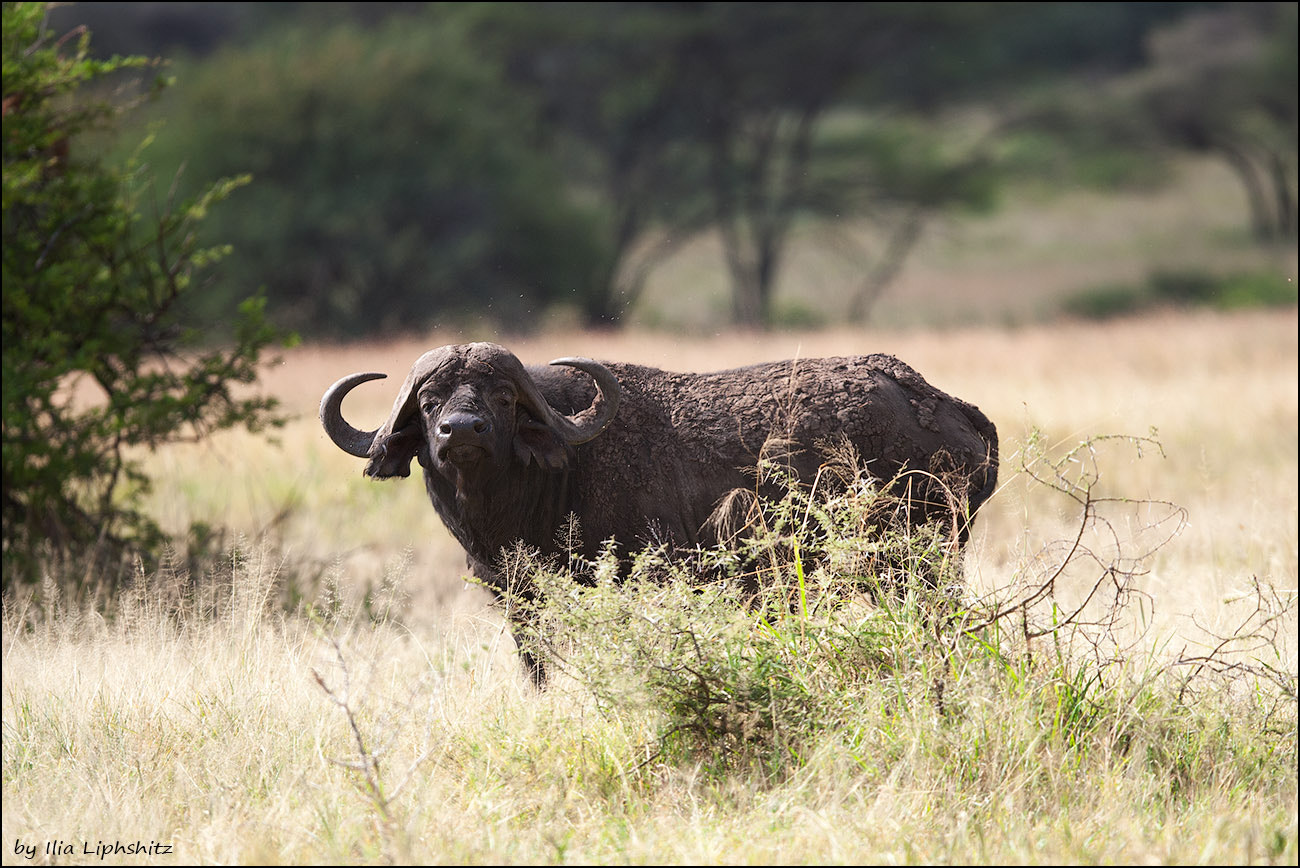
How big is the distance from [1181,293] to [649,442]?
33.4 metres

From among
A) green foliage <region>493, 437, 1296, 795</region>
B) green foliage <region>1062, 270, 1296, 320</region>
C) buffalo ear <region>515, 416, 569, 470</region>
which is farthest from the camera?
green foliage <region>1062, 270, 1296, 320</region>

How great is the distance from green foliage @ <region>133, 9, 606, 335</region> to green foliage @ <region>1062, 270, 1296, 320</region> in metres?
13.8

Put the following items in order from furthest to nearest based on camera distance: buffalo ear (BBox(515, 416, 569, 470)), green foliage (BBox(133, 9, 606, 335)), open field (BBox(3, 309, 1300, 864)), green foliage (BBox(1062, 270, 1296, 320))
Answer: green foliage (BBox(1062, 270, 1296, 320)) < green foliage (BBox(133, 9, 606, 335)) < buffalo ear (BBox(515, 416, 569, 470)) < open field (BBox(3, 309, 1300, 864))

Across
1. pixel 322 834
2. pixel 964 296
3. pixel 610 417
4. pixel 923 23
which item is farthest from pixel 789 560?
pixel 964 296

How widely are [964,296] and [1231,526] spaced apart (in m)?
33.1

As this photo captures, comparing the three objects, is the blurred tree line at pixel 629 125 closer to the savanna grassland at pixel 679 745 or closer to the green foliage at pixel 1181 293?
the green foliage at pixel 1181 293

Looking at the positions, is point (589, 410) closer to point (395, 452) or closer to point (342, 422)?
point (395, 452)

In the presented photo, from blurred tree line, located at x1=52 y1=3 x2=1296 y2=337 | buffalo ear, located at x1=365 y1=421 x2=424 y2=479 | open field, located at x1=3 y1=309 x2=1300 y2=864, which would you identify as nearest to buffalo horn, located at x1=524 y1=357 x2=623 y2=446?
buffalo ear, located at x1=365 y1=421 x2=424 y2=479

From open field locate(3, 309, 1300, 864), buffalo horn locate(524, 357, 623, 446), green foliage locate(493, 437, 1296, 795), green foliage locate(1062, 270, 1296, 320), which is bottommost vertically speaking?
open field locate(3, 309, 1300, 864)

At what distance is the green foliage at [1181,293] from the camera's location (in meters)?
32.5

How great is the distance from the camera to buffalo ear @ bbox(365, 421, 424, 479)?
217 inches

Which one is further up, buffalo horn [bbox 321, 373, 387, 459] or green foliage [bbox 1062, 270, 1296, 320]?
green foliage [bbox 1062, 270, 1296, 320]

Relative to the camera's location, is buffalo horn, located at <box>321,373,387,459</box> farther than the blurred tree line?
No

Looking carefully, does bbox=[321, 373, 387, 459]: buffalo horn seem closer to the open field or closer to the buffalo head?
the buffalo head
